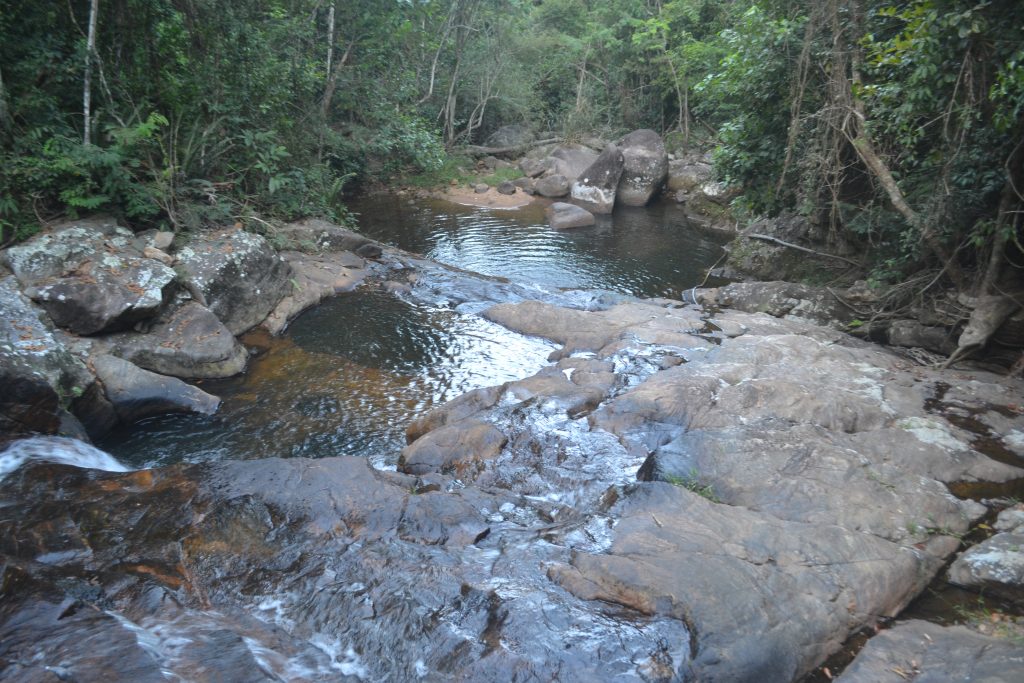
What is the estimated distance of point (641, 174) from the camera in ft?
64.3

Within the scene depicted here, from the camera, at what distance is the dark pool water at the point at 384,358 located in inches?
259

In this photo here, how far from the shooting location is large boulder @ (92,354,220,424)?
6.76 metres

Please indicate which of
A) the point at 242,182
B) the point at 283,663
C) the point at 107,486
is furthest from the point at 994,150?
the point at 242,182

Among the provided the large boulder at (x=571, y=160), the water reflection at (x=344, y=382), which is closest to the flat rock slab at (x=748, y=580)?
the water reflection at (x=344, y=382)

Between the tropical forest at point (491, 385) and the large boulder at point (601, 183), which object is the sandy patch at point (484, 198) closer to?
the large boulder at point (601, 183)

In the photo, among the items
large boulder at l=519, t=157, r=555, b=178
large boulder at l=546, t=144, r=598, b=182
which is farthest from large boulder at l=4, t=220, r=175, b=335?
large boulder at l=519, t=157, r=555, b=178

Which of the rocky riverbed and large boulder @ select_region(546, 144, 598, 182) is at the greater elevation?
large boulder @ select_region(546, 144, 598, 182)

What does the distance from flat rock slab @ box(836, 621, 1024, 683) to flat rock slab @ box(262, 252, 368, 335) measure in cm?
782

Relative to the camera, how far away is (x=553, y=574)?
4242mm

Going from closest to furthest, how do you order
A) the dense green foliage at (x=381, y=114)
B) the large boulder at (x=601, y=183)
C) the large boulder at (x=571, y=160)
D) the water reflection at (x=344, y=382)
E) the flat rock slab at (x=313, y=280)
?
1. the water reflection at (x=344, y=382)
2. the dense green foliage at (x=381, y=114)
3. the flat rock slab at (x=313, y=280)
4. the large boulder at (x=601, y=183)
5. the large boulder at (x=571, y=160)

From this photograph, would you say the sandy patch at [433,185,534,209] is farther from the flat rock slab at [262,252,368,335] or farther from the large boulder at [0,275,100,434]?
the large boulder at [0,275,100,434]

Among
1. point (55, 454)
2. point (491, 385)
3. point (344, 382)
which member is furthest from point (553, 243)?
point (55, 454)

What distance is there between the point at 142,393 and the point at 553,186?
1539 centimetres

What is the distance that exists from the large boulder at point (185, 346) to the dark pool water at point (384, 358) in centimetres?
23
